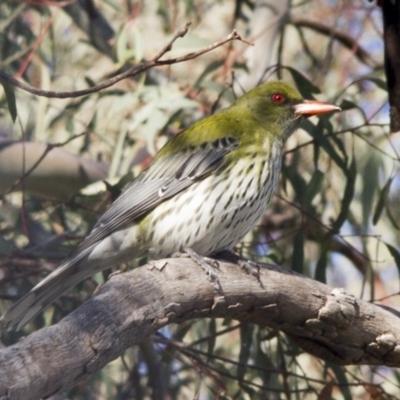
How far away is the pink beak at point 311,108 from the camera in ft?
11.0

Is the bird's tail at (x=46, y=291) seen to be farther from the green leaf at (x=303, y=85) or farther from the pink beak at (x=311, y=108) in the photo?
Result: the green leaf at (x=303, y=85)

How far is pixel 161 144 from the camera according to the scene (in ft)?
15.0

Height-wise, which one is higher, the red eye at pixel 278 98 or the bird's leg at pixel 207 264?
the red eye at pixel 278 98

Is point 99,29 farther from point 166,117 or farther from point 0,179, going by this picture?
point 0,179

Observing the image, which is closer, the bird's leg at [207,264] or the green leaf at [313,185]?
the bird's leg at [207,264]

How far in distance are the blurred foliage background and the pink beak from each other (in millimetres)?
126

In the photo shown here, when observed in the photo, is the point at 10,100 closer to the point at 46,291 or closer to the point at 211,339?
the point at 46,291

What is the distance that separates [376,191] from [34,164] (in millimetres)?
1440

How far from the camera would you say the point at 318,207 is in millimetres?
4496

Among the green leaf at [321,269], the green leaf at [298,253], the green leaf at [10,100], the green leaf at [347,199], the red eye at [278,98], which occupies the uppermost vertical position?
the green leaf at [10,100]

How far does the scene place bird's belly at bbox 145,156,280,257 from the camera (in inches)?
122

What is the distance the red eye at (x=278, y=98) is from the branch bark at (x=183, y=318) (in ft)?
3.05

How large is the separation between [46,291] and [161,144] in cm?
170

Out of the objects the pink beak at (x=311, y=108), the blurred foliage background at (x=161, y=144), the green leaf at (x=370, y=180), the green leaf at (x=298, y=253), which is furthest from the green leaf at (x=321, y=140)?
the green leaf at (x=370, y=180)
